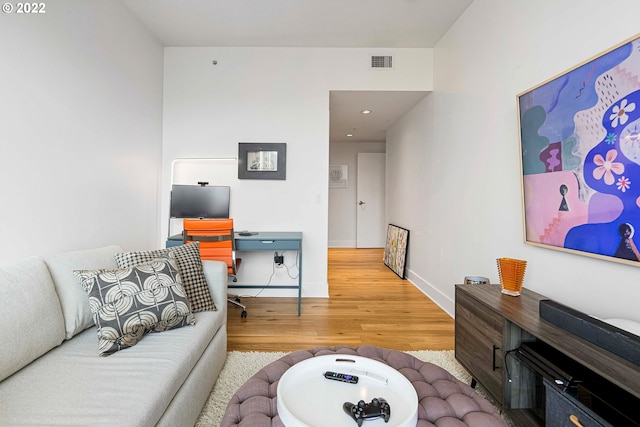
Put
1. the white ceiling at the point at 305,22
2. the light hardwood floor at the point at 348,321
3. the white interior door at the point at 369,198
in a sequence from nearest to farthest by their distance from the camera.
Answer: the light hardwood floor at the point at 348,321 → the white ceiling at the point at 305,22 → the white interior door at the point at 369,198

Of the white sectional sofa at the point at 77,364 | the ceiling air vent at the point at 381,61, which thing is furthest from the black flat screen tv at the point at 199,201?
the ceiling air vent at the point at 381,61

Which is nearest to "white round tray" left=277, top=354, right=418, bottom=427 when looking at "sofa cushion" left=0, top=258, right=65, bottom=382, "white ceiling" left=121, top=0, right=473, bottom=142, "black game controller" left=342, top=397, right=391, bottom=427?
"black game controller" left=342, top=397, right=391, bottom=427

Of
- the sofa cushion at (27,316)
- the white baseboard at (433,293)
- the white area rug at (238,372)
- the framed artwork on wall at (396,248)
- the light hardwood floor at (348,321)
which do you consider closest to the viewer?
the sofa cushion at (27,316)

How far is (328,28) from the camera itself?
114 inches

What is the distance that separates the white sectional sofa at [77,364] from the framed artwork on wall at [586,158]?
6.49 feet

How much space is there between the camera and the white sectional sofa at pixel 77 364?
925 millimetres

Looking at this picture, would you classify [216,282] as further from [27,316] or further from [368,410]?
[368,410]

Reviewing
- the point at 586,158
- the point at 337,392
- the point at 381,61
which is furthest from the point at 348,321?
the point at 381,61

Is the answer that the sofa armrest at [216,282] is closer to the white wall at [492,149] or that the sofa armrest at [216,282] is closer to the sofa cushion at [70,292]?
the sofa cushion at [70,292]

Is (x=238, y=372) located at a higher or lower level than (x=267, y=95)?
lower

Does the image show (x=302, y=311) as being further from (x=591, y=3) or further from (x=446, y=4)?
(x=446, y=4)

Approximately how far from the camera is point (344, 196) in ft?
21.9

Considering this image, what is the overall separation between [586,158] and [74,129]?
125 inches

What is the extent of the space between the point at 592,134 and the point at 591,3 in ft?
2.21
